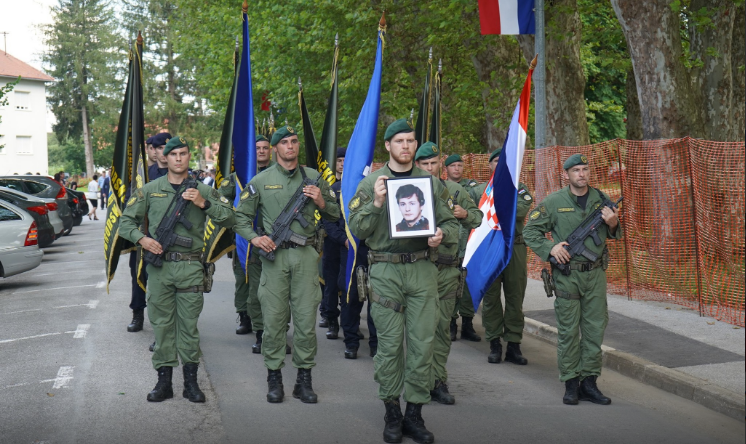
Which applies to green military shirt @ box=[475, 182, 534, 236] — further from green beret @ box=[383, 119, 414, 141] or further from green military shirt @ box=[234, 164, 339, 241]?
green beret @ box=[383, 119, 414, 141]

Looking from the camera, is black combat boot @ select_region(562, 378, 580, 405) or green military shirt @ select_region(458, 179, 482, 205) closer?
black combat boot @ select_region(562, 378, 580, 405)

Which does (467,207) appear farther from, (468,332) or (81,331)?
(81,331)

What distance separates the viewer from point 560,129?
15578mm

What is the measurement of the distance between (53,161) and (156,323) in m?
89.0

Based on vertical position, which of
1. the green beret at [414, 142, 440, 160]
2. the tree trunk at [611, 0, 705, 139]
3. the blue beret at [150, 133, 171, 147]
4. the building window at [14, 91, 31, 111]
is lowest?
the green beret at [414, 142, 440, 160]

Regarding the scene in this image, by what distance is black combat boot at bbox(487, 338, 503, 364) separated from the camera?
805 centimetres

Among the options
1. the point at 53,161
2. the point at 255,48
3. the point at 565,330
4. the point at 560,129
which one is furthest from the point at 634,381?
the point at 53,161

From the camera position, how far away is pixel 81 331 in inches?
382

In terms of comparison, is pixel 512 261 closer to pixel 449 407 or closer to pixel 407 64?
pixel 449 407

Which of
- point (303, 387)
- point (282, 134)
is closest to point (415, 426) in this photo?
point (303, 387)

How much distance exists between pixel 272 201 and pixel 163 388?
1722 millimetres

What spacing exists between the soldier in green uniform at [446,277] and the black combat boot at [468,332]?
8.84 ft

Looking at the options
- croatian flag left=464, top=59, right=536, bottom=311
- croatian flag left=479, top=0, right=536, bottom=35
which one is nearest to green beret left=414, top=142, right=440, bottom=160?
croatian flag left=464, top=59, right=536, bottom=311

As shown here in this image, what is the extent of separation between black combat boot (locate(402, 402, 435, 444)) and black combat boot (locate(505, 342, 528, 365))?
8.61ft
